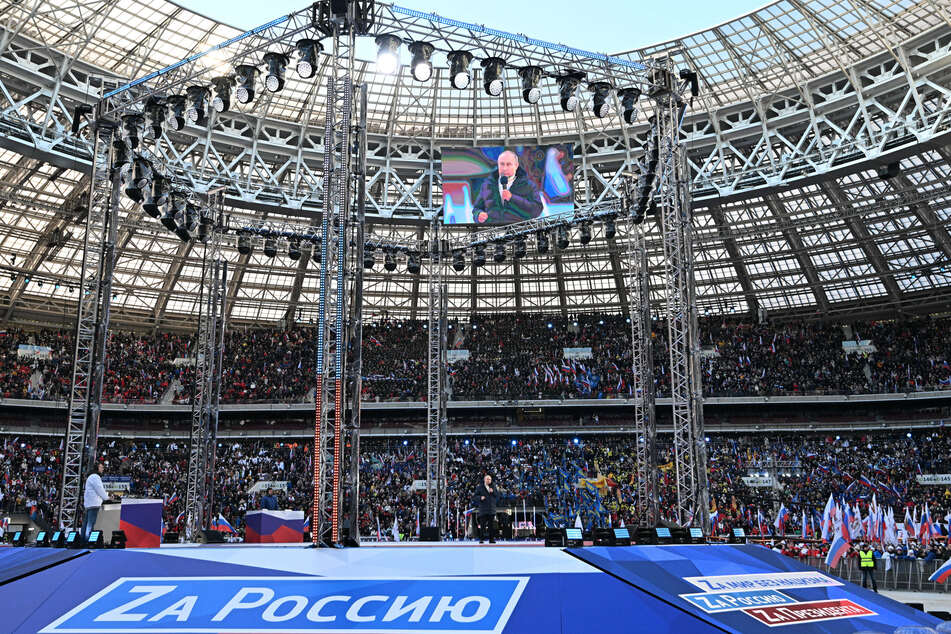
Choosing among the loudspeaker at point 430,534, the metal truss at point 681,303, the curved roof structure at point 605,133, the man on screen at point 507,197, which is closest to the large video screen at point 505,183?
the man on screen at point 507,197

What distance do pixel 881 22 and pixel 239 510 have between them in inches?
1503

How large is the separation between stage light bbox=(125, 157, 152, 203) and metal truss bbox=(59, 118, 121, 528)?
1.43 meters

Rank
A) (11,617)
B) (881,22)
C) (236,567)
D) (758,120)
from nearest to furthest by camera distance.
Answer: (11,617), (236,567), (881,22), (758,120)

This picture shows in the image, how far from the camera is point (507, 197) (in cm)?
3762

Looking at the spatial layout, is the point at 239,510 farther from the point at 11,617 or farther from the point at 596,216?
the point at 11,617

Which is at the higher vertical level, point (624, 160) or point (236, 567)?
point (624, 160)

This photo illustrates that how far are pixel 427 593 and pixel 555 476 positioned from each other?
3585cm

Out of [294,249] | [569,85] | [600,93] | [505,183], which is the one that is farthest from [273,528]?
[505,183]

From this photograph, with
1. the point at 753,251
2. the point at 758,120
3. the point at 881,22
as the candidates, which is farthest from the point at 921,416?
the point at 881,22

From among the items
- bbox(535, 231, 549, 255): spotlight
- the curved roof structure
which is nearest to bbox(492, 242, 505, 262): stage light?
bbox(535, 231, 549, 255): spotlight

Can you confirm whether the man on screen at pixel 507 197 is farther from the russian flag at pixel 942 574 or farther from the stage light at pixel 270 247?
the russian flag at pixel 942 574

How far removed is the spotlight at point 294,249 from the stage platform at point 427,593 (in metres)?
23.0

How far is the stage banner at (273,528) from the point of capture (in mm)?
20828

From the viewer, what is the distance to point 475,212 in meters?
37.6
